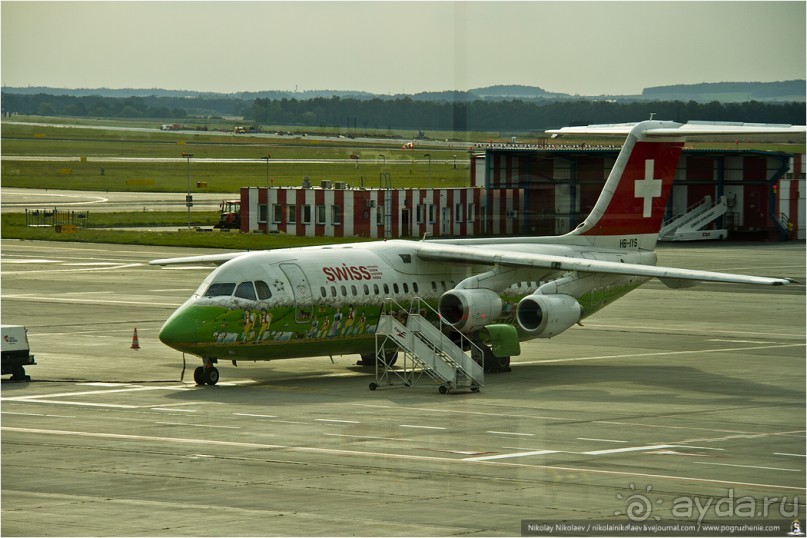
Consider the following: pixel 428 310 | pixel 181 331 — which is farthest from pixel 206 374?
pixel 428 310

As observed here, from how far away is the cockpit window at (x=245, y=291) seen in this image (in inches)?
1391

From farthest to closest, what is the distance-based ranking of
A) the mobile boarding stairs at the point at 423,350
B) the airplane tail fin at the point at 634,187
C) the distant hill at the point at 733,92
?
the distant hill at the point at 733,92 → the airplane tail fin at the point at 634,187 → the mobile boarding stairs at the point at 423,350

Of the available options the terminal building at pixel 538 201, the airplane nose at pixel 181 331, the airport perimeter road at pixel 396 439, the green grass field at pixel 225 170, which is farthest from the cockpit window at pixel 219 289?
the terminal building at pixel 538 201

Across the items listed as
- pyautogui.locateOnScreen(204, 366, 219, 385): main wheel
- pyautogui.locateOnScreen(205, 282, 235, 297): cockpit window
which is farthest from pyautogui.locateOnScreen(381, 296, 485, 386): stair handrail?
pyautogui.locateOnScreen(204, 366, 219, 385): main wheel

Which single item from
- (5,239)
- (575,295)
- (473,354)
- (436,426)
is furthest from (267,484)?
(5,239)

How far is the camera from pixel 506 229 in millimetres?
97562

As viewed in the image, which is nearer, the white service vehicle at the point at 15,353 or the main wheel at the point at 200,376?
the main wheel at the point at 200,376

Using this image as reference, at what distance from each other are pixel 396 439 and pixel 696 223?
74176 mm

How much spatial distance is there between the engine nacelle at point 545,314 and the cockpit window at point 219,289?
843 cm

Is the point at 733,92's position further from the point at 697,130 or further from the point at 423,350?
the point at 423,350

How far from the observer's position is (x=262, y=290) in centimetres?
3559

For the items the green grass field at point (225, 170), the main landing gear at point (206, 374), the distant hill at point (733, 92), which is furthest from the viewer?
the green grass field at point (225, 170)

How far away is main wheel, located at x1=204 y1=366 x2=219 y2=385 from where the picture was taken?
35.7 metres

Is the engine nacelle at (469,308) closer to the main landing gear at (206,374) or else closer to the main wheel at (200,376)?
the main landing gear at (206,374)
